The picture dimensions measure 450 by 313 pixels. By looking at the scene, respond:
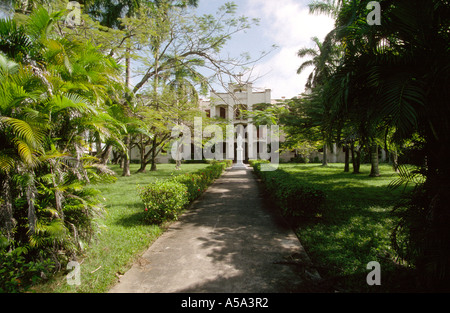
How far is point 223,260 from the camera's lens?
3816 millimetres

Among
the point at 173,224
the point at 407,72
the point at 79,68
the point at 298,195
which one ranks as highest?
the point at 79,68

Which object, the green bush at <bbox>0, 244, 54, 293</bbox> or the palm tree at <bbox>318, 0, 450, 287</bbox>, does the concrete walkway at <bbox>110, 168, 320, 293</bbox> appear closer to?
the green bush at <bbox>0, 244, 54, 293</bbox>

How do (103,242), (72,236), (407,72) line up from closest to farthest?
(407,72) < (72,236) < (103,242)

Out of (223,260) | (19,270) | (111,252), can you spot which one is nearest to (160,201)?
(111,252)

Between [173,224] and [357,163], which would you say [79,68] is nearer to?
[173,224]

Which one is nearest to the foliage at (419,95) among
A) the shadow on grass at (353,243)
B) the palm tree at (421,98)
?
the palm tree at (421,98)

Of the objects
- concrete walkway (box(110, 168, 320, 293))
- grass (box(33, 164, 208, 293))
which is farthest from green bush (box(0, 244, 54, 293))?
concrete walkway (box(110, 168, 320, 293))

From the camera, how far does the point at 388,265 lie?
3441mm

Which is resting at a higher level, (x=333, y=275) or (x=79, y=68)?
(x=79, y=68)

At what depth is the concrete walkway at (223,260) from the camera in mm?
3094

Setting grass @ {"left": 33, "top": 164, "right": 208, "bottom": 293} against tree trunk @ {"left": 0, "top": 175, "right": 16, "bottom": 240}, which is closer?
tree trunk @ {"left": 0, "top": 175, "right": 16, "bottom": 240}

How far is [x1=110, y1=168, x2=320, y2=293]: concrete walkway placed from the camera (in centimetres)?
309

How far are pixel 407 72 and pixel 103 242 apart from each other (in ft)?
18.4
